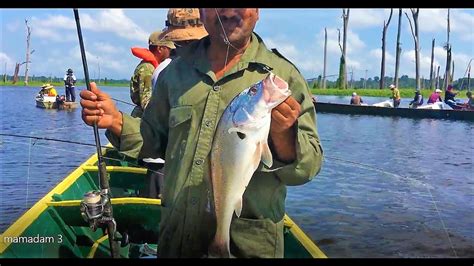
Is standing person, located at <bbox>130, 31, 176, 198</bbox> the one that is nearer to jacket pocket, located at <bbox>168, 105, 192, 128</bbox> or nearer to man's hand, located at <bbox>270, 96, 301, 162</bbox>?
jacket pocket, located at <bbox>168, 105, 192, 128</bbox>

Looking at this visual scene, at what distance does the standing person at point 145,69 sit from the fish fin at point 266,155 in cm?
334

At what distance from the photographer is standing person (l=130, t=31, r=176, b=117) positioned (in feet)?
17.9

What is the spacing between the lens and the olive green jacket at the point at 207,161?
241 cm

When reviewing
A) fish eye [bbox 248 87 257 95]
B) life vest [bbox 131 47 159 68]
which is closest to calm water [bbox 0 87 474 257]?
life vest [bbox 131 47 159 68]

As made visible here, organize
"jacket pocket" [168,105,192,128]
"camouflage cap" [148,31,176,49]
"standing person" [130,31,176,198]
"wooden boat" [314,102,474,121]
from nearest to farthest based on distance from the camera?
"jacket pocket" [168,105,192,128] → "camouflage cap" [148,31,176,49] → "standing person" [130,31,176,198] → "wooden boat" [314,102,474,121]

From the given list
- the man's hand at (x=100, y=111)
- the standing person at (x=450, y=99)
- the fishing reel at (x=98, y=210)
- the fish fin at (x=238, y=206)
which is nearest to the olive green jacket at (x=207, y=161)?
the fish fin at (x=238, y=206)

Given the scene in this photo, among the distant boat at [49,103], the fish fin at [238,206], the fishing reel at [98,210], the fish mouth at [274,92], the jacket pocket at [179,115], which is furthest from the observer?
the distant boat at [49,103]

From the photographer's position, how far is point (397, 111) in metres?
31.5

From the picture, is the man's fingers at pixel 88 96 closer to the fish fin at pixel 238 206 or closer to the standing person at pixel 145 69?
the fish fin at pixel 238 206

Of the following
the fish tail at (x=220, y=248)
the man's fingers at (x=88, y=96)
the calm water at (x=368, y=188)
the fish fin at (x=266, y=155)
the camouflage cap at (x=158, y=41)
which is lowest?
the calm water at (x=368, y=188)

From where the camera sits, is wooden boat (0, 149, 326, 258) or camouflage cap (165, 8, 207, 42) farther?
wooden boat (0, 149, 326, 258)
